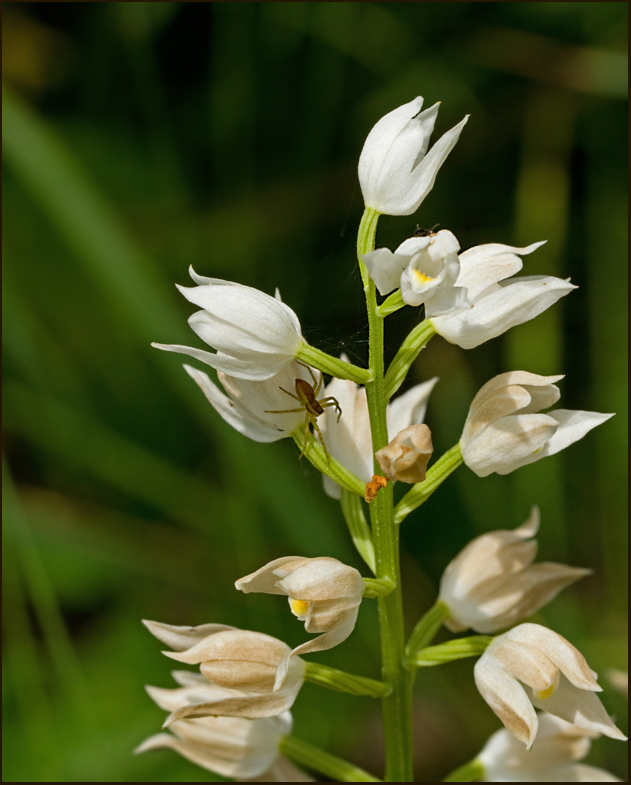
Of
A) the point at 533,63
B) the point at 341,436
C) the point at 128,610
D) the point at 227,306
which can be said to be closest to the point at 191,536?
the point at 128,610

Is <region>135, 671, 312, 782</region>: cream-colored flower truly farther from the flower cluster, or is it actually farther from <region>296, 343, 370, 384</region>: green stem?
<region>296, 343, 370, 384</region>: green stem

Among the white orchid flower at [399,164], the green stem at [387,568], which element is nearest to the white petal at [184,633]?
the green stem at [387,568]

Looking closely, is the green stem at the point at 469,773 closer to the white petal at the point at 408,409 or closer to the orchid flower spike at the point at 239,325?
the white petal at the point at 408,409

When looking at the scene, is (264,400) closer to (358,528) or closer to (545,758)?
(358,528)

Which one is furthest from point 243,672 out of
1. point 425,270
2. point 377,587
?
point 425,270

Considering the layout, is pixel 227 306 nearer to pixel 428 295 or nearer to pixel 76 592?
pixel 428 295

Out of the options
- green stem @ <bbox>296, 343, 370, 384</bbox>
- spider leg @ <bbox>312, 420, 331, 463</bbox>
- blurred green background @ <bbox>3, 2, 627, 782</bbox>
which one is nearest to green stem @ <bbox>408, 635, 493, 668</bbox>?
spider leg @ <bbox>312, 420, 331, 463</bbox>

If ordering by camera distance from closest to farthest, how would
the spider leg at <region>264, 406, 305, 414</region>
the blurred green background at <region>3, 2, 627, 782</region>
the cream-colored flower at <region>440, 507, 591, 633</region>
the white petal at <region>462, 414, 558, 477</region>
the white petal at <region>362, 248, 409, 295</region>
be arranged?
1. the white petal at <region>362, 248, 409, 295</region>
2. the white petal at <region>462, 414, 558, 477</region>
3. the spider leg at <region>264, 406, 305, 414</region>
4. the cream-colored flower at <region>440, 507, 591, 633</region>
5. the blurred green background at <region>3, 2, 627, 782</region>

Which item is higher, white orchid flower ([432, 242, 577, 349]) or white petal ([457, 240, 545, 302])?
white petal ([457, 240, 545, 302])
